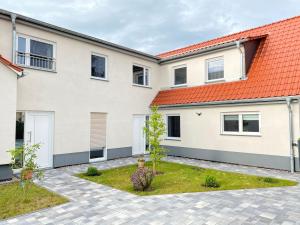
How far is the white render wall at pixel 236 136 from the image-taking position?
36.1 ft

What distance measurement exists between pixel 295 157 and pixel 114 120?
9733 millimetres

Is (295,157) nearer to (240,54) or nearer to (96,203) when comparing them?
(240,54)

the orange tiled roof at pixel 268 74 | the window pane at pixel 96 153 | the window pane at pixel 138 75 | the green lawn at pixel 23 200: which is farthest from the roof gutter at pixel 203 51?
the green lawn at pixel 23 200

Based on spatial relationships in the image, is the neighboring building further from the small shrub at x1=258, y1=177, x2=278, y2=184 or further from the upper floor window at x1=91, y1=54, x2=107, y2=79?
the small shrub at x1=258, y1=177, x2=278, y2=184

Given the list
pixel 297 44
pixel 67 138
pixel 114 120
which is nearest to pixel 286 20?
pixel 297 44

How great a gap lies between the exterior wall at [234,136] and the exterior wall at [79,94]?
129 inches

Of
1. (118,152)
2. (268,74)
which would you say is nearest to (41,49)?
(118,152)

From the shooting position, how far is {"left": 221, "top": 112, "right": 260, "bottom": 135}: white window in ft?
39.5

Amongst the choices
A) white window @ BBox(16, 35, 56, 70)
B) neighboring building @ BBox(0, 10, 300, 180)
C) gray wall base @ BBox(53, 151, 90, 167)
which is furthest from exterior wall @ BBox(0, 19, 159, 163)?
white window @ BBox(16, 35, 56, 70)

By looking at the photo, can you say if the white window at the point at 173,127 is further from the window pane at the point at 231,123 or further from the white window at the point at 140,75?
the window pane at the point at 231,123

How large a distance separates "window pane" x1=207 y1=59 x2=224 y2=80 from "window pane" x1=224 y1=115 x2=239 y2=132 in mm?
2926

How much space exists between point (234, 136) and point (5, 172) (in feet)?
35.6

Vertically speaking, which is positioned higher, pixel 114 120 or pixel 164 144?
pixel 114 120

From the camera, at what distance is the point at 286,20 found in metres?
14.7
